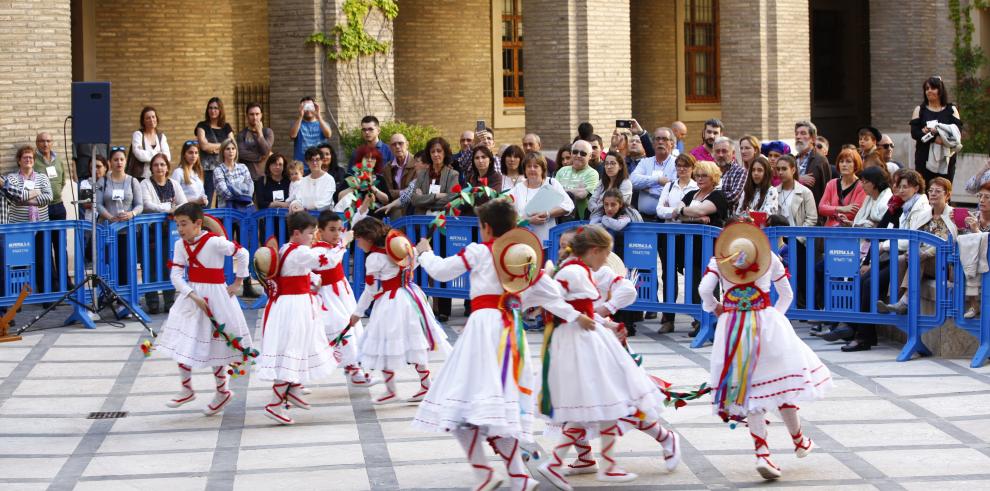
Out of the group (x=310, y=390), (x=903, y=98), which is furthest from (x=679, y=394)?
(x=903, y=98)

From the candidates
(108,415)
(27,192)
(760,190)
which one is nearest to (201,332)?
(108,415)

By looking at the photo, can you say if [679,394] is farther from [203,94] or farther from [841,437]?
[203,94]

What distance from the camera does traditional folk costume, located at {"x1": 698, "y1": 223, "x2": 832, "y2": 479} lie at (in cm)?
823

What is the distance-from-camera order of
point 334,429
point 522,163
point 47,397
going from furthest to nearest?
point 522,163 → point 47,397 → point 334,429

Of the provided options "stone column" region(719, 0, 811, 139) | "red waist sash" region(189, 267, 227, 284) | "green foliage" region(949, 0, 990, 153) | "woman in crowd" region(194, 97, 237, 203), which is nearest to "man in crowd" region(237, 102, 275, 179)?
"woman in crowd" region(194, 97, 237, 203)

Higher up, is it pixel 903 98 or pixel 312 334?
pixel 903 98

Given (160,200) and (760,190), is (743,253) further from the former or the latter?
(160,200)

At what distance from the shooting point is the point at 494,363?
309 inches

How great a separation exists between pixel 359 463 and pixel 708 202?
5266 mm

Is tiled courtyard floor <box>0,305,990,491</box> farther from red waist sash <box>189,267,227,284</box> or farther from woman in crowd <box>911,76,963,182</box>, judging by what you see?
woman in crowd <box>911,76,963,182</box>

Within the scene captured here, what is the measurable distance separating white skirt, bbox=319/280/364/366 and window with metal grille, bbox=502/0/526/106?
1582cm

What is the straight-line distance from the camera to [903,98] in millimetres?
27984

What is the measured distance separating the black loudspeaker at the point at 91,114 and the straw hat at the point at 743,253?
770cm

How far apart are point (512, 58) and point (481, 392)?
1970 cm
